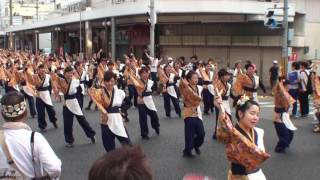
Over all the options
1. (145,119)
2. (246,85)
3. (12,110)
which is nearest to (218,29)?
(246,85)

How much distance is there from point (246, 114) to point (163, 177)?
3.06 m

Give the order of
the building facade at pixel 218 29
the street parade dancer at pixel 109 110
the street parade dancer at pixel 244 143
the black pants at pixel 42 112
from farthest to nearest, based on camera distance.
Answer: the building facade at pixel 218 29 < the black pants at pixel 42 112 < the street parade dancer at pixel 109 110 < the street parade dancer at pixel 244 143

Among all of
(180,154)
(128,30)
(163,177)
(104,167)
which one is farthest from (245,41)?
(104,167)

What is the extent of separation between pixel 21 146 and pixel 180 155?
223 inches

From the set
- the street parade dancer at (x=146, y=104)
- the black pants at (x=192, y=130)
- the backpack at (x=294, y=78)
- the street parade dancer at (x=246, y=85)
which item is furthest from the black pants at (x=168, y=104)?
the black pants at (x=192, y=130)

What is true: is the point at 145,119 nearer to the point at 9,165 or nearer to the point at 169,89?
the point at 169,89

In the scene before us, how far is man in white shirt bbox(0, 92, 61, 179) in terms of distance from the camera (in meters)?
3.74

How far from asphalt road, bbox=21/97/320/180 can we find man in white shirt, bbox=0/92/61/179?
3.78 meters

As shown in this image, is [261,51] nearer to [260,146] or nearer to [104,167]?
[260,146]

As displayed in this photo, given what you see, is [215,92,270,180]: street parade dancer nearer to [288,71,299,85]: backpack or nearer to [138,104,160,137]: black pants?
[138,104,160,137]: black pants

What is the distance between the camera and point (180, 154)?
30.3 feet

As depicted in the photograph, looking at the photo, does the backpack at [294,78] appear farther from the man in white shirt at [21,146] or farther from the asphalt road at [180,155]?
the man in white shirt at [21,146]

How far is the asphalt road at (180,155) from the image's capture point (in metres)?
7.85

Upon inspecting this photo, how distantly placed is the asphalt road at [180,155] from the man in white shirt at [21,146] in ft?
12.4
